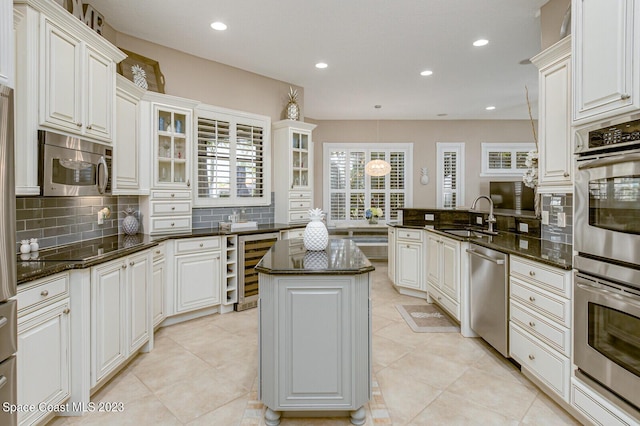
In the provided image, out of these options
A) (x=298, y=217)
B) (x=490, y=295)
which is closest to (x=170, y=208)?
(x=298, y=217)

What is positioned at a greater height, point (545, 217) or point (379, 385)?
point (545, 217)

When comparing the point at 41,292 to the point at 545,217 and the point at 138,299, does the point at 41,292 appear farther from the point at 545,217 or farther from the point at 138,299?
the point at 545,217

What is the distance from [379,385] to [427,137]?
6225 mm

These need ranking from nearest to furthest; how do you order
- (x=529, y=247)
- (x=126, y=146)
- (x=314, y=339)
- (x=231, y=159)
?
(x=314, y=339) → (x=529, y=247) → (x=126, y=146) → (x=231, y=159)

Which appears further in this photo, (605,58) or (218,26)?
(218,26)

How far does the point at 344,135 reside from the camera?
755 centimetres

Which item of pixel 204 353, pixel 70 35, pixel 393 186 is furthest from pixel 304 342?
pixel 393 186

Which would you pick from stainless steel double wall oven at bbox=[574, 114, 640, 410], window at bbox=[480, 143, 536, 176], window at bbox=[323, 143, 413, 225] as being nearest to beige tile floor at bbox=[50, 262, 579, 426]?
stainless steel double wall oven at bbox=[574, 114, 640, 410]

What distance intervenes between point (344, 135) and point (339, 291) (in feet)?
19.9

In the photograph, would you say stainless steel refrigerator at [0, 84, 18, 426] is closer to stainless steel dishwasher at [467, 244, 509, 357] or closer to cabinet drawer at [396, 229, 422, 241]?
stainless steel dishwasher at [467, 244, 509, 357]

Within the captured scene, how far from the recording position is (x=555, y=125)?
2527mm

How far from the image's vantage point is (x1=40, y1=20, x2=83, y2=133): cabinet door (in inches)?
81.8

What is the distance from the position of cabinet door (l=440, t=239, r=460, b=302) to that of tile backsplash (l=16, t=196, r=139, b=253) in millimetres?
3408

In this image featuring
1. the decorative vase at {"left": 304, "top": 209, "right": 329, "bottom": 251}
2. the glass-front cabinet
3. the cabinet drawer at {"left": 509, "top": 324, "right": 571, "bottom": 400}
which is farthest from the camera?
the glass-front cabinet
